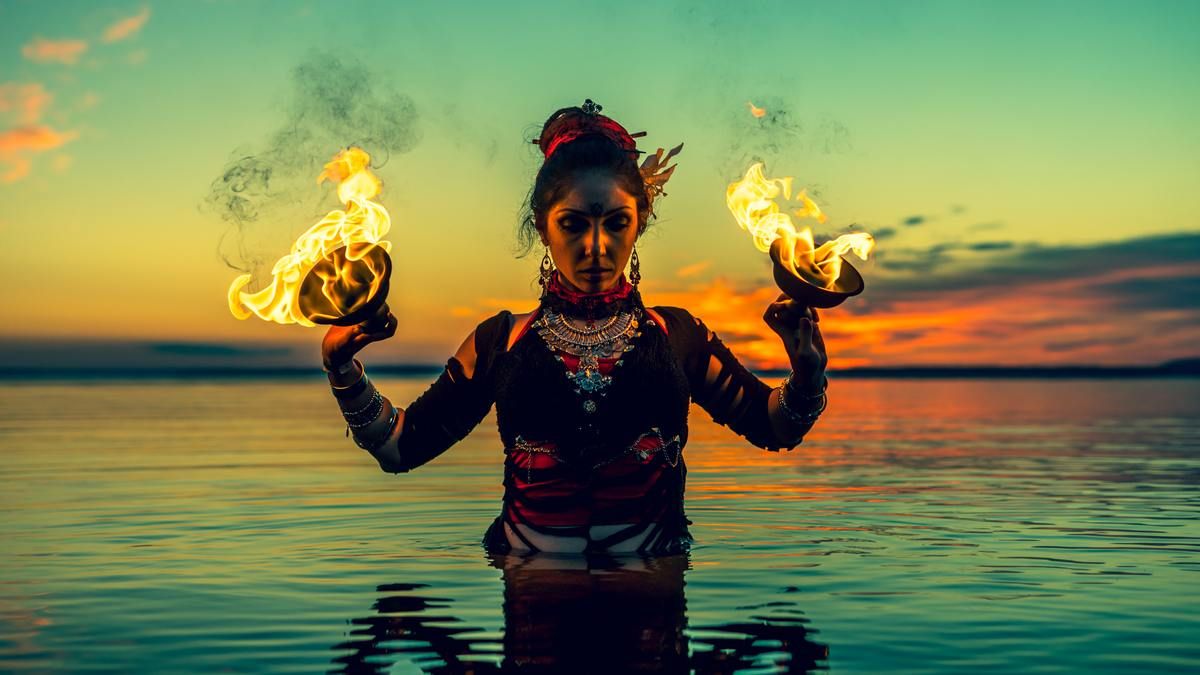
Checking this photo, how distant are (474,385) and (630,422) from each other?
0.97m

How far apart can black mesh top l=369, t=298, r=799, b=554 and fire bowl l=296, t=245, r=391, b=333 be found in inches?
33.6

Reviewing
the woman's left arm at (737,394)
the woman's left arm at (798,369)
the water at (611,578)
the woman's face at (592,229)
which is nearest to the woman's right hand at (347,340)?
the woman's face at (592,229)

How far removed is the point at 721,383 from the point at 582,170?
1416mm

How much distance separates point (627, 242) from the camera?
7582mm

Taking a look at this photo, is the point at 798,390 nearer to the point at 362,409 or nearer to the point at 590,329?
the point at 590,329

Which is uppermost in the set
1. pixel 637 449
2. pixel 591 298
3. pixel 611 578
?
pixel 591 298

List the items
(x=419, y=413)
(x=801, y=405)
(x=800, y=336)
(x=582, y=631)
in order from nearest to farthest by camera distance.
A: (x=582, y=631), (x=800, y=336), (x=801, y=405), (x=419, y=413)

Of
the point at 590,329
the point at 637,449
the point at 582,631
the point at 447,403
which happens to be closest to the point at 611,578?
the point at 637,449

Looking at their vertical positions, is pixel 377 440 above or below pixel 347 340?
below

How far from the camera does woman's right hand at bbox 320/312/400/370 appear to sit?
7.30 meters

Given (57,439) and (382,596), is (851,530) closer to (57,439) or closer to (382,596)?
(382,596)

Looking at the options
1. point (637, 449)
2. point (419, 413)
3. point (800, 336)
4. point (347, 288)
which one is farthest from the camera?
point (419, 413)

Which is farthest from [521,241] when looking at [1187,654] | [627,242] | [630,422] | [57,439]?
[57,439]

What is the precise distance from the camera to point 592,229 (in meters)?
7.45
